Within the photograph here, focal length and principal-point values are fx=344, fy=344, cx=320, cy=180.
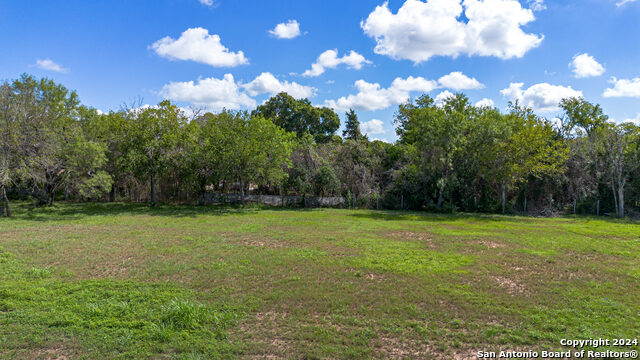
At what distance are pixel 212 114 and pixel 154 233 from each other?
635 inches

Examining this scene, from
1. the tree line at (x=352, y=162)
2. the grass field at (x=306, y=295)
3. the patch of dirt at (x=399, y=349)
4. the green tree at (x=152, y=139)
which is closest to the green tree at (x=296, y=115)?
the tree line at (x=352, y=162)

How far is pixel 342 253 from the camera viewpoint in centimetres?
1098

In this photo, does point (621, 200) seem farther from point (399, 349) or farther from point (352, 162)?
point (399, 349)

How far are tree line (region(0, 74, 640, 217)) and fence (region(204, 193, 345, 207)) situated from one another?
0.68 m

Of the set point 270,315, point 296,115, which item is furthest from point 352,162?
point 270,315

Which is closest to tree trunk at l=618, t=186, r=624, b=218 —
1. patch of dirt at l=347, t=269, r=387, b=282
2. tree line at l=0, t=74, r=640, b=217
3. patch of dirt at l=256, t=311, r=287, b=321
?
tree line at l=0, t=74, r=640, b=217

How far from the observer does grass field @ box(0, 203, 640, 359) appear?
17.2ft

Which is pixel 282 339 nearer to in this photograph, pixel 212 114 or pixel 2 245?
pixel 2 245

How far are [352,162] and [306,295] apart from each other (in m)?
23.2

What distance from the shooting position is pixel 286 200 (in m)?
29.0

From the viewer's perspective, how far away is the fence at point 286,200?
28672 mm

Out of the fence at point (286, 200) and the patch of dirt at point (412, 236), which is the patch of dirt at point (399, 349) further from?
the fence at point (286, 200)

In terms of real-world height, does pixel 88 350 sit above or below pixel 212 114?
below

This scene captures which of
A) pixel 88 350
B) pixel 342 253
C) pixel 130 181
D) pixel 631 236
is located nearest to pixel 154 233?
pixel 342 253
